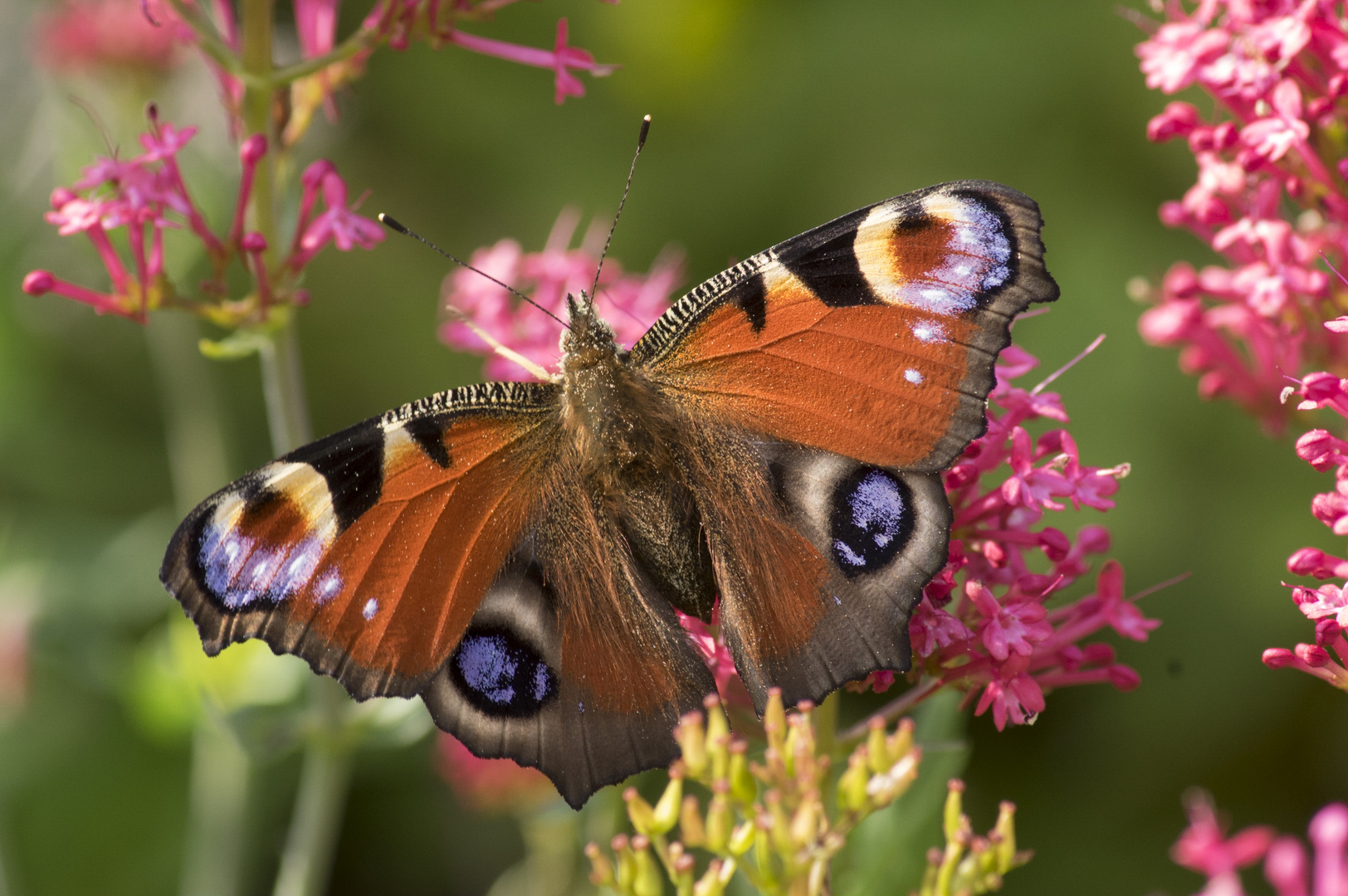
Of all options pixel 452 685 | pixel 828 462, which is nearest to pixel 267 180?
pixel 452 685

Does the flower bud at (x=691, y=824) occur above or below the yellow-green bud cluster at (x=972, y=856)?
above

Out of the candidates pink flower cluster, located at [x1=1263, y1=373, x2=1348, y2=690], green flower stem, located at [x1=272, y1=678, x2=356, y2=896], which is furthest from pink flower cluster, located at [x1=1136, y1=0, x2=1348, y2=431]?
green flower stem, located at [x1=272, y1=678, x2=356, y2=896]

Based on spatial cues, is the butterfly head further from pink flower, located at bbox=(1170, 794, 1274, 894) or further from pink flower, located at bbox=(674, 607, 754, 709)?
pink flower, located at bbox=(1170, 794, 1274, 894)

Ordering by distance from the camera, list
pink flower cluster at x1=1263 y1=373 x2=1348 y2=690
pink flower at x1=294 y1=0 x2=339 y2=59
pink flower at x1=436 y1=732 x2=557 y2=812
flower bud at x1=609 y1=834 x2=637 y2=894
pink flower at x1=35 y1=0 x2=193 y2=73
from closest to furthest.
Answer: flower bud at x1=609 y1=834 x2=637 y2=894
pink flower cluster at x1=1263 y1=373 x2=1348 y2=690
pink flower at x1=294 y1=0 x2=339 y2=59
pink flower at x1=436 y1=732 x2=557 y2=812
pink flower at x1=35 y1=0 x2=193 y2=73

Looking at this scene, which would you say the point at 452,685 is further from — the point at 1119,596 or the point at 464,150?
the point at 464,150

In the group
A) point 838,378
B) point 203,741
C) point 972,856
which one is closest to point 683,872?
point 972,856

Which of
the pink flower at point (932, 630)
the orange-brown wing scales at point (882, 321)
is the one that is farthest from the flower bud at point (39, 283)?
the pink flower at point (932, 630)

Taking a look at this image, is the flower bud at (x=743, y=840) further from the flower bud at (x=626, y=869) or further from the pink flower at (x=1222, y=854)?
the pink flower at (x=1222, y=854)
